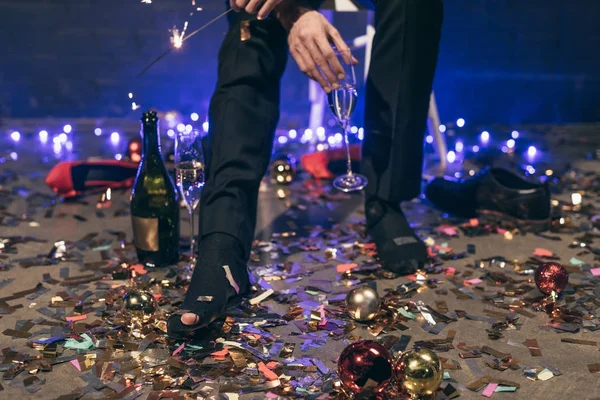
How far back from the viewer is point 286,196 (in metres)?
2.27

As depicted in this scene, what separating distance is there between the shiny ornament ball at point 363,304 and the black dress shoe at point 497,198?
2.42ft

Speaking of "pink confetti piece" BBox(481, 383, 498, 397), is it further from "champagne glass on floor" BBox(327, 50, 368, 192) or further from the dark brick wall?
the dark brick wall

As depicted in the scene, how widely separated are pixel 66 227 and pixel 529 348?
1287 millimetres

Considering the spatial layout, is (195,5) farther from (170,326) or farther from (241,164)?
(170,326)

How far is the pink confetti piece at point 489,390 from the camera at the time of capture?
112 cm

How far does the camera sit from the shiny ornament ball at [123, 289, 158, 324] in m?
1.33

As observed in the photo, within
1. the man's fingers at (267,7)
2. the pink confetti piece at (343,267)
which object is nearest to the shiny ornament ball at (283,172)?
the pink confetti piece at (343,267)

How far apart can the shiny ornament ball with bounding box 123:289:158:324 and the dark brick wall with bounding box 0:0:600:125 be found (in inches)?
82.3

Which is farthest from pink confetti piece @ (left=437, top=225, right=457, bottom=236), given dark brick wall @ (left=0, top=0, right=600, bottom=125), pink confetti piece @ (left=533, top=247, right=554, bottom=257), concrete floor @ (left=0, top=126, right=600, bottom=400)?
dark brick wall @ (left=0, top=0, right=600, bottom=125)

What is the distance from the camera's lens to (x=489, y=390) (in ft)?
3.73

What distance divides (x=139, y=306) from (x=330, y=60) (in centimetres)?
61

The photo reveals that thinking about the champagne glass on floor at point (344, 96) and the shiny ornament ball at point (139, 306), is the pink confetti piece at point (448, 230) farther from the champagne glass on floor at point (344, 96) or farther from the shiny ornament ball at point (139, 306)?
the shiny ornament ball at point (139, 306)

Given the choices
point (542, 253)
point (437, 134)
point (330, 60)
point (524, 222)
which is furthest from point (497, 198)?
point (330, 60)

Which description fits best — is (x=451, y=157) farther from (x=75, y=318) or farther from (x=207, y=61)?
(x=75, y=318)
